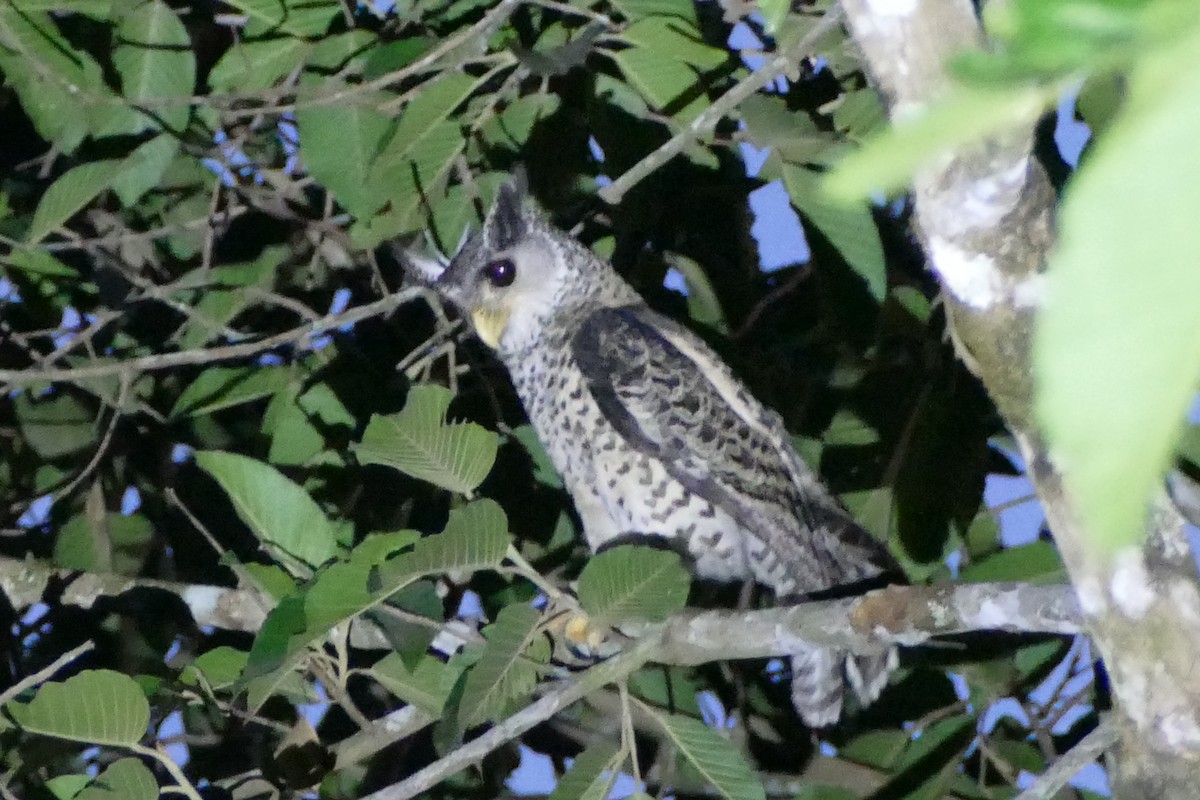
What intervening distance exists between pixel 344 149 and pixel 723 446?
2.25ft

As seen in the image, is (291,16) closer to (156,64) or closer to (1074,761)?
(156,64)

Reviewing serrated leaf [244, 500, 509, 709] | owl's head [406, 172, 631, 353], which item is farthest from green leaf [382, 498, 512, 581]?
owl's head [406, 172, 631, 353]

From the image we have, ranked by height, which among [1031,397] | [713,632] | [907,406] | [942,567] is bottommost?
[942,567]

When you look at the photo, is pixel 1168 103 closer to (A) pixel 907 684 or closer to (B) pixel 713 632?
(B) pixel 713 632

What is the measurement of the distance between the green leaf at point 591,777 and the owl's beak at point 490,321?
3.00ft

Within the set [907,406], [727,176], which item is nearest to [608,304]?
[727,176]

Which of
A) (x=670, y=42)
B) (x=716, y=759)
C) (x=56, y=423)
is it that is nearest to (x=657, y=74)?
(x=670, y=42)

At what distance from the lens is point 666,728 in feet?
4.75

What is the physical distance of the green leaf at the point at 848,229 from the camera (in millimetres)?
1621

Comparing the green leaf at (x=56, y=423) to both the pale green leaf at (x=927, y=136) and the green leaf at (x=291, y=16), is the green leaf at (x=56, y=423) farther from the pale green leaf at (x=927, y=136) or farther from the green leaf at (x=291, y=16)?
the pale green leaf at (x=927, y=136)

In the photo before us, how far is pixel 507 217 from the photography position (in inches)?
83.0

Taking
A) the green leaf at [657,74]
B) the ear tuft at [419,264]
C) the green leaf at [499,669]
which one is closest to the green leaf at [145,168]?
the ear tuft at [419,264]

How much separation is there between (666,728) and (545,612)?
21cm

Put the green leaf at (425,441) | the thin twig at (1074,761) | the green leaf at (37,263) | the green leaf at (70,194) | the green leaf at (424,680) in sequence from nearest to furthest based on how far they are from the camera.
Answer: the thin twig at (1074,761) → the green leaf at (425,441) → the green leaf at (424,680) → the green leaf at (70,194) → the green leaf at (37,263)
